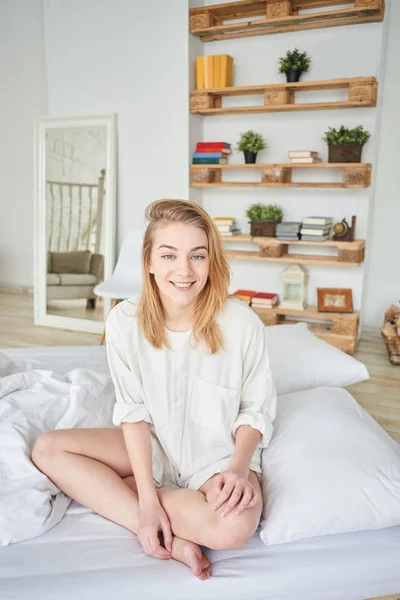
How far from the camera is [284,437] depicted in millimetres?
1540

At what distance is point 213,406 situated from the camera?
55.7 inches

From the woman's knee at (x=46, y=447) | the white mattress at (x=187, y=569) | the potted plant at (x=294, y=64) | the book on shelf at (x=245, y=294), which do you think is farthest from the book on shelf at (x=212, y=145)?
the white mattress at (x=187, y=569)

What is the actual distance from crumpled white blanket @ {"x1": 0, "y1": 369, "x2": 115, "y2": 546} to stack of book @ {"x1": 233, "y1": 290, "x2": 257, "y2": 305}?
193 cm

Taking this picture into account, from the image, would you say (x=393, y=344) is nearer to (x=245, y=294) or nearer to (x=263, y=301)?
(x=263, y=301)

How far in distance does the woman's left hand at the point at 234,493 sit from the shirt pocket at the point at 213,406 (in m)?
0.18

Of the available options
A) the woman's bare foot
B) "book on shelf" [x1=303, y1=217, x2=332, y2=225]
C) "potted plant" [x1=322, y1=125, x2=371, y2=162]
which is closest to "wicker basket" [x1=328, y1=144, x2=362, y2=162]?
"potted plant" [x1=322, y1=125, x2=371, y2=162]

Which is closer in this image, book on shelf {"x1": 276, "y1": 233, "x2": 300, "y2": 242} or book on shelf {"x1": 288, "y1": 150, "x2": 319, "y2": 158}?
book on shelf {"x1": 288, "y1": 150, "x2": 319, "y2": 158}

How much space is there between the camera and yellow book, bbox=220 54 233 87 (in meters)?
3.54

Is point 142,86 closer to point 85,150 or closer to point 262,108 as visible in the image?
point 85,150

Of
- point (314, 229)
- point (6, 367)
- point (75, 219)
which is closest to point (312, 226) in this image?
point (314, 229)

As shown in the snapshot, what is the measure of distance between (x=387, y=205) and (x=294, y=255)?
70 centimetres

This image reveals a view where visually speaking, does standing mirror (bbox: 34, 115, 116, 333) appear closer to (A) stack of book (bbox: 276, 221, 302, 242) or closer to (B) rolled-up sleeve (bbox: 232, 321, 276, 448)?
(A) stack of book (bbox: 276, 221, 302, 242)

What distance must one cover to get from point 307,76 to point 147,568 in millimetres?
3124

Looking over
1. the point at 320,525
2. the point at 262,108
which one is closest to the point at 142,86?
the point at 262,108
